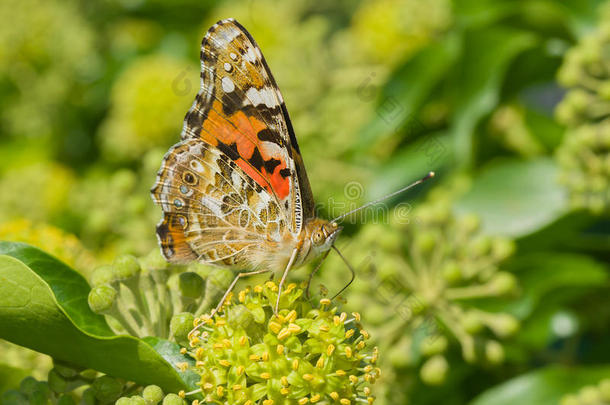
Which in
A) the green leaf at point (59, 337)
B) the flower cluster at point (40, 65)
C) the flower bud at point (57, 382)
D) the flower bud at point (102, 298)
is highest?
the flower cluster at point (40, 65)

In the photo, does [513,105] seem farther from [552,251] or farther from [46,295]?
[46,295]

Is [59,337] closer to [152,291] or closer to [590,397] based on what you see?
[152,291]

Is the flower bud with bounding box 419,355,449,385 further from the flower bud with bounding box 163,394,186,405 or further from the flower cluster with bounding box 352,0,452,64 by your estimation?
the flower cluster with bounding box 352,0,452,64

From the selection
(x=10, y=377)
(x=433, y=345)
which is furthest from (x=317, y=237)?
(x=10, y=377)

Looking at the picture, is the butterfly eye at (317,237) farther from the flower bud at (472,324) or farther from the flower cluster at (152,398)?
the flower bud at (472,324)

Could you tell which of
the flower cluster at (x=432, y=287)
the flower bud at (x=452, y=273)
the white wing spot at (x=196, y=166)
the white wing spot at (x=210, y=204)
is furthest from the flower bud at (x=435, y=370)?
the white wing spot at (x=196, y=166)
